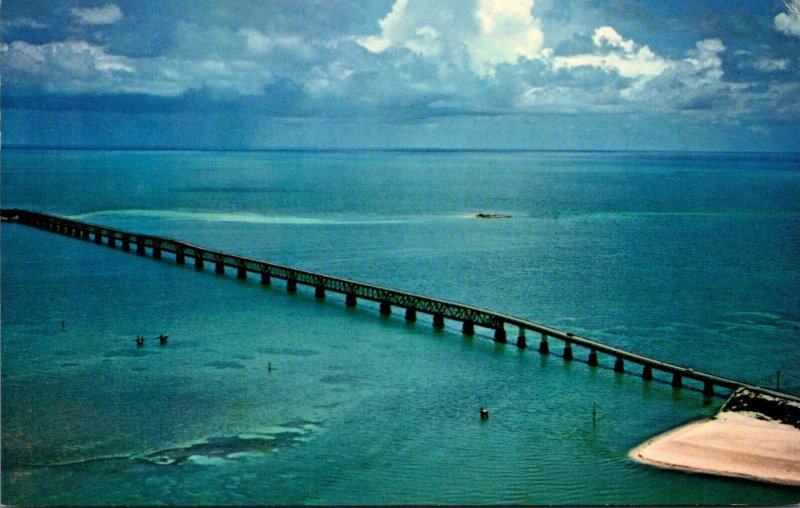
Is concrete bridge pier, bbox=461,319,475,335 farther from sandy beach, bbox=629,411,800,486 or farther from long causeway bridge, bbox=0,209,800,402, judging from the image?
sandy beach, bbox=629,411,800,486

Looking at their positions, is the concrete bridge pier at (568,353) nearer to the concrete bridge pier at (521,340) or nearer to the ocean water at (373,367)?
the ocean water at (373,367)

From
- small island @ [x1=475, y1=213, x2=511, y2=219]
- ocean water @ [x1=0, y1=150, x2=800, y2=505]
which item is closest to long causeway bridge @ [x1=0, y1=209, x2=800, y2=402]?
ocean water @ [x1=0, y1=150, x2=800, y2=505]

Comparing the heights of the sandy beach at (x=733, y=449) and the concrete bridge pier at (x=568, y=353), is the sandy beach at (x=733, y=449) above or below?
below

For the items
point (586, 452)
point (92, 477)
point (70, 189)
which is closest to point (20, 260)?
point (92, 477)

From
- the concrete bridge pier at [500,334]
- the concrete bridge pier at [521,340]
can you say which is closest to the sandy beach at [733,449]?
the concrete bridge pier at [521,340]

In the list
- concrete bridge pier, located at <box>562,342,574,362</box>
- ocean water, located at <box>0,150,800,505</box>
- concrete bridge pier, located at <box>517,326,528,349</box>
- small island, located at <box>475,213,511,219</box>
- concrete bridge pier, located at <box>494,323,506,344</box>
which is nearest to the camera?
ocean water, located at <box>0,150,800,505</box>
